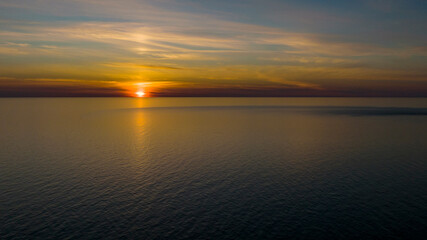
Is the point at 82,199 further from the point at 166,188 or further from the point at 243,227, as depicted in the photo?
the point at 243,227

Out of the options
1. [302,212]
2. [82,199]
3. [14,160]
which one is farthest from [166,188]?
[14,160]

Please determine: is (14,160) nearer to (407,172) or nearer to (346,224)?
(346,224)

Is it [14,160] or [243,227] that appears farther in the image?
[14,160]


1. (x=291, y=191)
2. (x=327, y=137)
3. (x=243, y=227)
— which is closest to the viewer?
(x=243, y=227)

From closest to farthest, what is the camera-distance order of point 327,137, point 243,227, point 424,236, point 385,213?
point 424,236 < point 243,227 < point 385,213 < point 327,137

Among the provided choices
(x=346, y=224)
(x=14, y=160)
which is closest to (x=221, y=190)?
(x=346, y=224)

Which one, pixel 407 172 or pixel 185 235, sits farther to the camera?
pixel 407 172

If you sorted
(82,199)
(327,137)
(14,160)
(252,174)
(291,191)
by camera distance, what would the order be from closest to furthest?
(82,199) → (291,191) → (252,174) → (14,160) → (327,137)

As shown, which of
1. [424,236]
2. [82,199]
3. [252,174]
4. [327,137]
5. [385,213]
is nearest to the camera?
[424,236]

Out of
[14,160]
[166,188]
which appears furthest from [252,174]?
[14,160]
